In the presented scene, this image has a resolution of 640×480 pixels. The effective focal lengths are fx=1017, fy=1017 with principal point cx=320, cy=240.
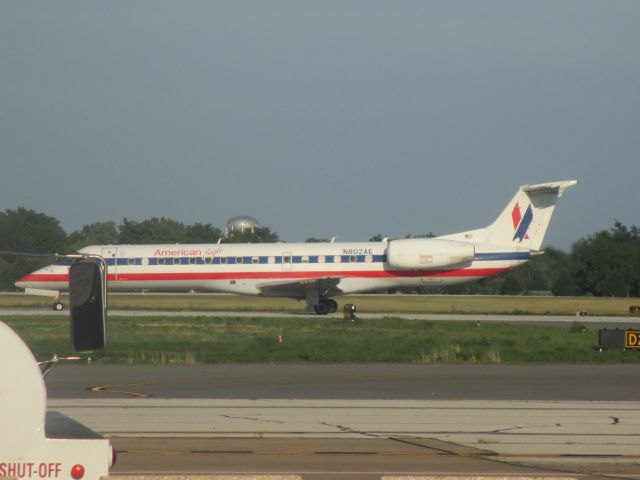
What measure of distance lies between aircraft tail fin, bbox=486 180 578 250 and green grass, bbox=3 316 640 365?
953 cm

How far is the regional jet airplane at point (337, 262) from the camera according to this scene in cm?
4247

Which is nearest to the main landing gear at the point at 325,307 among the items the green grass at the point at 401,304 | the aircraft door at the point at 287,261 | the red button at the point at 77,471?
the aircraft door at the point at 287,261

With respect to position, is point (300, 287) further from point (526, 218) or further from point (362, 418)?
point (362, 418)

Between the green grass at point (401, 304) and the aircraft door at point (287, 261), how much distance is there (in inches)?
123

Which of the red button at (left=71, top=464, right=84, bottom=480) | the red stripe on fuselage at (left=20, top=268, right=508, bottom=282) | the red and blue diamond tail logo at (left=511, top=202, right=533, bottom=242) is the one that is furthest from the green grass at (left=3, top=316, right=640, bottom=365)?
the red button at (left=71, top=464, right=84, bottom=480)

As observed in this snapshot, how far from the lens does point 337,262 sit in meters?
43.2

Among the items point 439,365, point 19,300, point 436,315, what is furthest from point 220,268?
point 439,365

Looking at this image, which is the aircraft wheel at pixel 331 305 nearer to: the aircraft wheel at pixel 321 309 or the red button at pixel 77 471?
the aircraft wheel at pixel 321 309

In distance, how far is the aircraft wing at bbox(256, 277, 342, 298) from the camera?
4234 cm

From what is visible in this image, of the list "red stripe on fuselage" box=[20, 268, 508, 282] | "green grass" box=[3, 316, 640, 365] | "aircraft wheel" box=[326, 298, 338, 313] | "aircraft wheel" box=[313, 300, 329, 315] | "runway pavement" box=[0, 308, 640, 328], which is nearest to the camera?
"green grass" box=[3, 316, 640, 365]

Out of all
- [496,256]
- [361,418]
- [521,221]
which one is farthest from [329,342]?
[521,221]

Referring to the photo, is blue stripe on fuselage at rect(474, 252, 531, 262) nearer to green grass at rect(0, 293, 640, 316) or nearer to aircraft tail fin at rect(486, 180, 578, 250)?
aircraft tail fin at rect(486, 180, 578, 250)

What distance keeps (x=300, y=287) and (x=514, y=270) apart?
33143 mm

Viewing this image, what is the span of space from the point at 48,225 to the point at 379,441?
90536 mm
